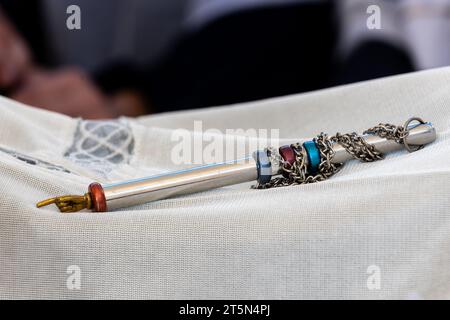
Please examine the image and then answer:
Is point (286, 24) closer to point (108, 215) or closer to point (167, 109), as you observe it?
point (167, 109)

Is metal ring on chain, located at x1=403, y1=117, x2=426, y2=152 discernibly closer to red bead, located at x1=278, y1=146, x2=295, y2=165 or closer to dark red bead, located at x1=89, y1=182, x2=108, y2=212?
red bead, located at x1=278, y1=146, x2=295, y2=165

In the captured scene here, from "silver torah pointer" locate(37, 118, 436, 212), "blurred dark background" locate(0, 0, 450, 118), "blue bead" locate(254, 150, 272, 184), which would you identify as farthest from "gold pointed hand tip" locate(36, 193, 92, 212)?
"blurred dark background" locate(0, 0, 450, 118)

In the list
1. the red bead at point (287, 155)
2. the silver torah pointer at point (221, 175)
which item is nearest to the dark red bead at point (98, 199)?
the silver torah pointer at point (221, 175)

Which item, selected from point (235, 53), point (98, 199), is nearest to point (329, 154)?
point (98, 199)

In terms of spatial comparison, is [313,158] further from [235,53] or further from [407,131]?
[235,53]

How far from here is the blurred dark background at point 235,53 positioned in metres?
1.01

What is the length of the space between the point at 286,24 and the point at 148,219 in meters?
0.78

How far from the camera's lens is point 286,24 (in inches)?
42.1

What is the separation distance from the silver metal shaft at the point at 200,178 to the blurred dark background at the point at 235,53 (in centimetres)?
49

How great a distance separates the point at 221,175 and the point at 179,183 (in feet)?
0.09

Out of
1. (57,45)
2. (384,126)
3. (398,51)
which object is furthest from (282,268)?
(57,45)

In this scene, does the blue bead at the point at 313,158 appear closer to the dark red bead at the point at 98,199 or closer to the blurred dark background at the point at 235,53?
the dark red bead at the point at 98,199

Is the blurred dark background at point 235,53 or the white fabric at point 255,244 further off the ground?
the blurred dark background at point 235,53

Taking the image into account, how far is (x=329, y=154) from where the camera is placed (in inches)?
15.9
